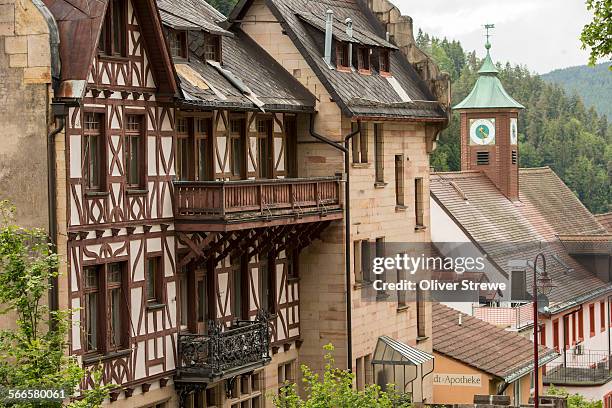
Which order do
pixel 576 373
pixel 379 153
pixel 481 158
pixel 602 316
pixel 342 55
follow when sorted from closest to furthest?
1. pixel 342 55
2. pixel 379 153
3. pixel 576 373
4. pixel 602 316
5. pixel 481 158

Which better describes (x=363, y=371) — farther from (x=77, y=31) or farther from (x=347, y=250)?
(x=77, y=31)

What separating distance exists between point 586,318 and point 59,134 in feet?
190

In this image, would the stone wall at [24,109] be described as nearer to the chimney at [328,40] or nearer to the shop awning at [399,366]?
the chimney at [328,40]

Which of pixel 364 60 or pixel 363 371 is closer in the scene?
pixel 363 371

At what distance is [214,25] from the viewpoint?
43.6 meters

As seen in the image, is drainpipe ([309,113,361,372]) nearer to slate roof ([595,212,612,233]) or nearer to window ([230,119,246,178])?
window ([230,119,246,178])

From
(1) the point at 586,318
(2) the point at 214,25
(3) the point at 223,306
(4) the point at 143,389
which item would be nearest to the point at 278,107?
(2) the point at 214,25

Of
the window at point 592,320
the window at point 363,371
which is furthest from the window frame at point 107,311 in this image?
the window at point 592,320

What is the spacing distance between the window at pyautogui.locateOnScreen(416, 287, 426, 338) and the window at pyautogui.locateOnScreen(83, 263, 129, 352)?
59.7ft

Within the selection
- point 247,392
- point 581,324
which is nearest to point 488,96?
point 581,324

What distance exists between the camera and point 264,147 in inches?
1750

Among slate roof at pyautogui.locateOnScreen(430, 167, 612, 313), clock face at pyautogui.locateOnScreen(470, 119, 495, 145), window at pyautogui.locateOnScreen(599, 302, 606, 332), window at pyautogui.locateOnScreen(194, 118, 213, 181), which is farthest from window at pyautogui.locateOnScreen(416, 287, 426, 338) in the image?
clock face at pyautogui.locateOnScreen(470, 119, 495, 145)

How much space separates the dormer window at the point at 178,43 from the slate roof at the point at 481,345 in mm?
18569

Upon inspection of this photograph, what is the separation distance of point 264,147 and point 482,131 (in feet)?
190
